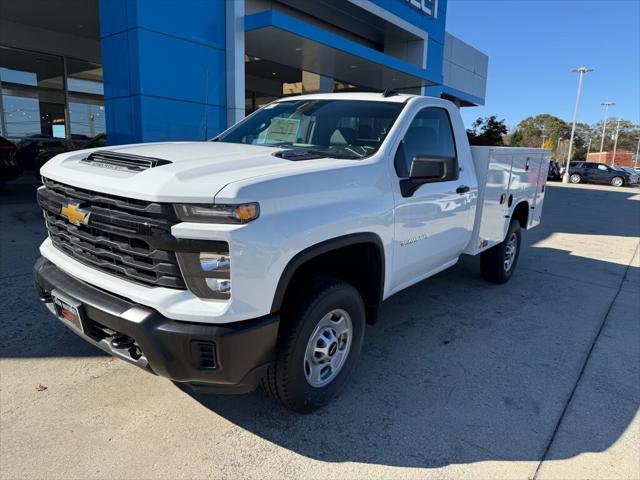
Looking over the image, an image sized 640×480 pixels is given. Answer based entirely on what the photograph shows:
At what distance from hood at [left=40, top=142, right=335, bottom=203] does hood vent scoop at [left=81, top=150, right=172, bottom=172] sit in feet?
Result: 0.12

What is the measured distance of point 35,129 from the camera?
1566 cm

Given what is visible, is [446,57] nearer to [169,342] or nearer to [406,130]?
[406,130]

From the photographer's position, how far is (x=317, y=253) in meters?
2.59

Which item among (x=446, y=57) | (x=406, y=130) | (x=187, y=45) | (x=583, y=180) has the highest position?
(x=446, y=57)

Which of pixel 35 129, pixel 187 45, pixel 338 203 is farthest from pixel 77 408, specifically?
pixel 35 129

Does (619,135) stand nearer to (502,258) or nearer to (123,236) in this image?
(502,258)

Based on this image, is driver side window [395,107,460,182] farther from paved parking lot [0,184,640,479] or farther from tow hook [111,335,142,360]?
tow hook [111,335,142,360]

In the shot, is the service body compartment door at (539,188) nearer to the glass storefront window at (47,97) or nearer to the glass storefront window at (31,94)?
the glass storefront window at (47,97)

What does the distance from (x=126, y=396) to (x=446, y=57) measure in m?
23.3

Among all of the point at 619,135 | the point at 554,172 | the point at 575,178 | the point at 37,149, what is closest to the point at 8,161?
the point at 37,149

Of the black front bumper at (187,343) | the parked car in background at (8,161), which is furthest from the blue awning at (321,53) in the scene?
the black front bumper at (187,343)

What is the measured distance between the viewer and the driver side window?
3389 millimetres

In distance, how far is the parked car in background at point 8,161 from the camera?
10.5 m

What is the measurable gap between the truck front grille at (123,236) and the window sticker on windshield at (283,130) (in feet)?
5.49
